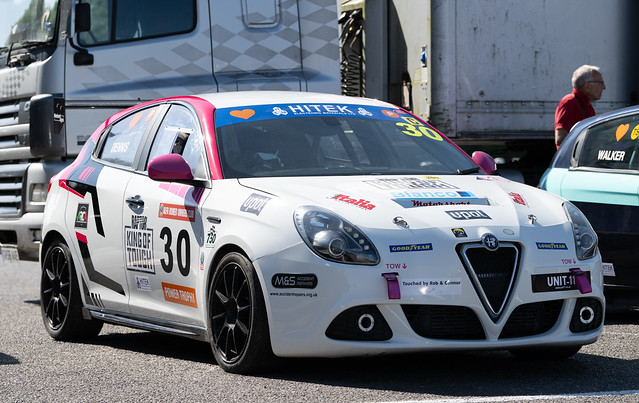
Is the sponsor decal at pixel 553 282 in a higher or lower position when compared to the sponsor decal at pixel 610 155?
lower

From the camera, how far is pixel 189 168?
258 inches

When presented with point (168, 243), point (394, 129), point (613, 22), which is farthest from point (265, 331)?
point (613, 22)

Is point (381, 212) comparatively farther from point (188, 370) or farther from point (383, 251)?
point (188, 370)

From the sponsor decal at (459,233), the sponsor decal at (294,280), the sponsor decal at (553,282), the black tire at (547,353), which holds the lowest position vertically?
the black tire at (547,353)

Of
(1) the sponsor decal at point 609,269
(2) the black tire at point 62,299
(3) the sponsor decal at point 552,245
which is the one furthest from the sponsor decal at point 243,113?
(1) the sponsor decal at point 609,269

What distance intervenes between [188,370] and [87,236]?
1.58m

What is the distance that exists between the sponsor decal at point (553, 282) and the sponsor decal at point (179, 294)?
179 cm

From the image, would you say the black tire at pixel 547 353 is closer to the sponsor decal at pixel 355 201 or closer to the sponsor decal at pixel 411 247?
the sponsor decal at pixel 411 247

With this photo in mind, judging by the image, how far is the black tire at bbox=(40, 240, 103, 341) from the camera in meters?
7.77

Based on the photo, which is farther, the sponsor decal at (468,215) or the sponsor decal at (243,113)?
the sponsor decal at (243,113)

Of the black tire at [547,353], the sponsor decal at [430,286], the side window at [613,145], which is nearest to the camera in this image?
the sponsor decal at [430,286]

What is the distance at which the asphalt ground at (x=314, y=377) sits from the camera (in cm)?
551

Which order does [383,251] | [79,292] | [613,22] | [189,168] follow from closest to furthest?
[383,251] < [189,168] < [79,292] < [613,22]

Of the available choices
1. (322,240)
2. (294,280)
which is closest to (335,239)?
(322,240)
